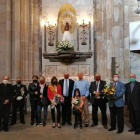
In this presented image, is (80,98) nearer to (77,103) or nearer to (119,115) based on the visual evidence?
(77,103)

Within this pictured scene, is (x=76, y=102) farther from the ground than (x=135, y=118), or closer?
farther from the ground

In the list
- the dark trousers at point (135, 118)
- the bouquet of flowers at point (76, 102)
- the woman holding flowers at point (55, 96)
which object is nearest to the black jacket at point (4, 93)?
the woman holding flowers at point (55, 96)

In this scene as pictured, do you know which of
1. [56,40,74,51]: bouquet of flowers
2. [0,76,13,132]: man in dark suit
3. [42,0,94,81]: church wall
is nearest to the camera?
[0,76,13,132]: man in dark suit

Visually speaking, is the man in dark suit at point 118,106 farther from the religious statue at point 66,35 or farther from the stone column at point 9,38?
the stone column at point 9,38

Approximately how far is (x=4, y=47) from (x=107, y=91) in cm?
560

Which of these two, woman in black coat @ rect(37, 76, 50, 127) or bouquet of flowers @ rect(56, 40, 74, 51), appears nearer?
woman in black coat @ rect(37, 76, 50, 127)

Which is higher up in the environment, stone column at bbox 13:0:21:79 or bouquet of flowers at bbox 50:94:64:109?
stone column at bbox 13:0:21:79

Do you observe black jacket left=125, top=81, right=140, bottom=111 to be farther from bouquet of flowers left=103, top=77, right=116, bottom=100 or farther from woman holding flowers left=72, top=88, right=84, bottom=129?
woman holding flowers left=72, top=88, right=84, bottom=129

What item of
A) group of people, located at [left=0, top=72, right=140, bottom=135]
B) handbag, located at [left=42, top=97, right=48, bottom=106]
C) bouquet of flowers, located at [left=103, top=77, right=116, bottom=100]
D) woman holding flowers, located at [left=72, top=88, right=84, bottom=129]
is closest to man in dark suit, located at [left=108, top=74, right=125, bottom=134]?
group of people, located at [left=0, top=72, right=140, bottom=135]

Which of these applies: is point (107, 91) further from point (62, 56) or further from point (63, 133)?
point (62, 56)

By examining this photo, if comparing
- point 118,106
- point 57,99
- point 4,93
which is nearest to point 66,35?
point 57,99

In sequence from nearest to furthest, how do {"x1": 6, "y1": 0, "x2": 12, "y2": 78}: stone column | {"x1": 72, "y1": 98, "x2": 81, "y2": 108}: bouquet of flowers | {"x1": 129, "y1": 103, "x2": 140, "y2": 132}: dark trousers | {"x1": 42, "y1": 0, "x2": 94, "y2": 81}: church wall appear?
{"x1": 129, "y1": 103, "x2": 140, "y2": 132}: dark trousers → {"x1": 72, "y1": 98, "x2": 81, "y2": 108}: bouquet of flowers → {"x1": 6, "y1": 0, "x2": 12, "y2": 78}: stone column → {"x1": 42, "y1": 0, "x2": 94, "y2": 81}: church wall

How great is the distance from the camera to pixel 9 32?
832 centimetres

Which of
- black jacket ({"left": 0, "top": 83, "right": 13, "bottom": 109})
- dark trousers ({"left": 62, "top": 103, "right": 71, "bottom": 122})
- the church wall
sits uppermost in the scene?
the church wall
